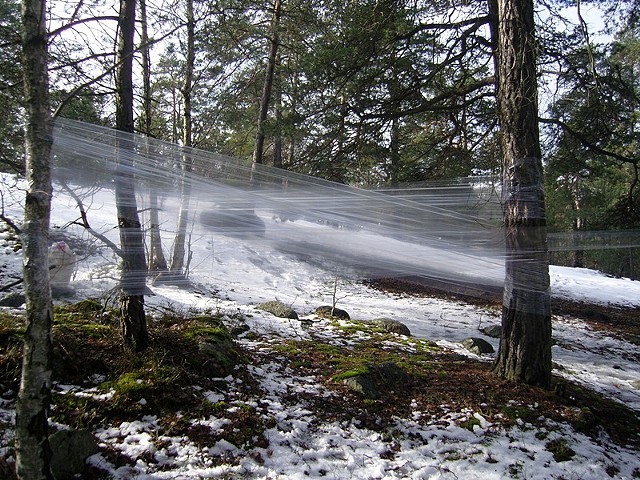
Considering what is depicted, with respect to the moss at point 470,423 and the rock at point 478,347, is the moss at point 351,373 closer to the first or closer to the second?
the moss at point 470,423

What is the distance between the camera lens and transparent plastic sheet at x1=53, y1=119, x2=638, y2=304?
8.41 ft

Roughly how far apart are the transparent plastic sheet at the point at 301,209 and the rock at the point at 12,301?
1776mm

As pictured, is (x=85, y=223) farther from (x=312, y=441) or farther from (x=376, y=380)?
(x=376, y=380)

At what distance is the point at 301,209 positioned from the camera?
3035mm

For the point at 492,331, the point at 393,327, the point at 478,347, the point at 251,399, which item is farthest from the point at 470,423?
the point at 492,331

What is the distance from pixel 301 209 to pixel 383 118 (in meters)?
2.16

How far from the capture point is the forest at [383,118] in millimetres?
1693

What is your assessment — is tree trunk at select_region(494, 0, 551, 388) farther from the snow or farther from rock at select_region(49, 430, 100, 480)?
rock at select_region(49, 430, 100, 480)

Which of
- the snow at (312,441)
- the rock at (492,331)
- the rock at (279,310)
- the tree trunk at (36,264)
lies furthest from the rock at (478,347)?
the tree trunk at (36,264)

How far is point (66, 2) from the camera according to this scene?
2.27 meters

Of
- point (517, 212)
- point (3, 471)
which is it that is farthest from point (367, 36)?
point (3, 471)

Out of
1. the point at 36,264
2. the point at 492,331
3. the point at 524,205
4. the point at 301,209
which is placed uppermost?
the point at 524,205

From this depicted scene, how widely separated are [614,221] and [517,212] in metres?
2.39

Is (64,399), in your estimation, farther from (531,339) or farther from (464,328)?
(464,328)
